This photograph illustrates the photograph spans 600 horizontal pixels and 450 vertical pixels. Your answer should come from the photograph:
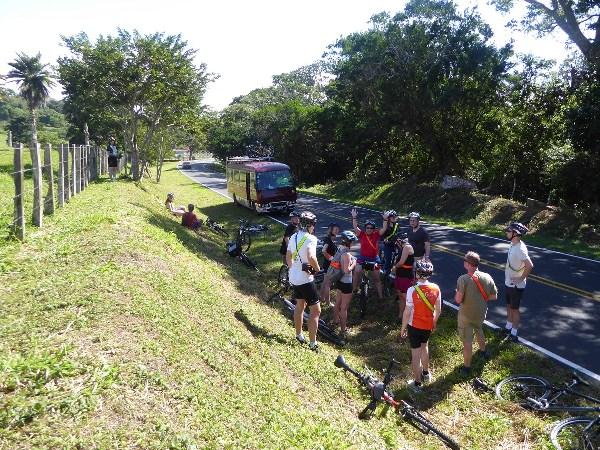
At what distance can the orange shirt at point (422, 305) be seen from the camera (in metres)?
6.84

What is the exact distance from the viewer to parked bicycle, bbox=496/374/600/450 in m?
5.59

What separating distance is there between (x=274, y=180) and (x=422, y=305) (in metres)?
17.9

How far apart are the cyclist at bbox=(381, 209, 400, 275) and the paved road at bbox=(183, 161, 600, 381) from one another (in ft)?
4.90

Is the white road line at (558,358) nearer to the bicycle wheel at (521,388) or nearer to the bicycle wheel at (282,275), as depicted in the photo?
the bicycle wheel at (521,388)

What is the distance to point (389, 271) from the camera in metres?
11.2

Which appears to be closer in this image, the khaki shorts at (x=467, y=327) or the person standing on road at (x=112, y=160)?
the khaki shorts at (x=467, y=327)

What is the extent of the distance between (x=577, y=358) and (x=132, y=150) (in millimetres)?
25645

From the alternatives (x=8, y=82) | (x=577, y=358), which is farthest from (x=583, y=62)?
(x=8, y=82)

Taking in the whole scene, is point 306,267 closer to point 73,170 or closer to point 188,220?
point 188,220

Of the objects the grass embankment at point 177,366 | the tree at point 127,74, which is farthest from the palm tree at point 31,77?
the grass embankment at point 177,366

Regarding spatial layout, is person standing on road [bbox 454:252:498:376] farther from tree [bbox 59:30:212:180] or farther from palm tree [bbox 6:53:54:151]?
palm tree [bbox 6:53:54:151]

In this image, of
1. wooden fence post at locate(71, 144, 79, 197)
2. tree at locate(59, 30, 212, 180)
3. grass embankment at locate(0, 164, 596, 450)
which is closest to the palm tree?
tree at locate(59, 30, 212, 180)

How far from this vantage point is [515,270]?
8352mm

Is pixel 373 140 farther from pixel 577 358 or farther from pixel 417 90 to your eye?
pixel 577 358
